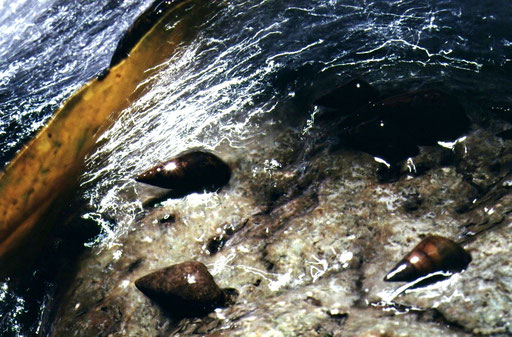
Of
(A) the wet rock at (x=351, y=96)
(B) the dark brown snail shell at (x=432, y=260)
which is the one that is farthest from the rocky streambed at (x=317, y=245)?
(A) the wet rock at (x=351, y=96)

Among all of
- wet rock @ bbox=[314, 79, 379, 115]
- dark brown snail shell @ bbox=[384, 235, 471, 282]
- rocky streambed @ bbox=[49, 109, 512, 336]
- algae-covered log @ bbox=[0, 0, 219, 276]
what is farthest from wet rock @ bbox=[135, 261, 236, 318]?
wet rock @ bbox=[314, 79, 379, 115]

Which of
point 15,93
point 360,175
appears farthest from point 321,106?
point 15,93

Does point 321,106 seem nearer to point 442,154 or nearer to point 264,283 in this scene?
point 442,154

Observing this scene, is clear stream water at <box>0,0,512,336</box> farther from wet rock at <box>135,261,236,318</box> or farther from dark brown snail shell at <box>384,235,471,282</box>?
dark brown snail shell at <box>384,235,471,282</box>

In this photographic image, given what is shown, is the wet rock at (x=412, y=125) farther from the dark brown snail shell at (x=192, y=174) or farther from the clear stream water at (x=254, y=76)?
the dark brown snail shell at (x=192, y=174)

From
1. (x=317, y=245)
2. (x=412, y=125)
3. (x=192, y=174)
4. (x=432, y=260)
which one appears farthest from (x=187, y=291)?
(x=412, y=125)

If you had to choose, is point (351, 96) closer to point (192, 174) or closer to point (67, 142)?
point (192, 174)
